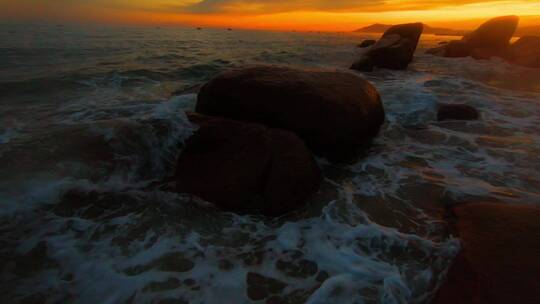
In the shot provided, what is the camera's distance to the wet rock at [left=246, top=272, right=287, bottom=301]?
2.61 meters

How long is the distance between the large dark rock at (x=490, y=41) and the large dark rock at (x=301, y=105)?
2022cm

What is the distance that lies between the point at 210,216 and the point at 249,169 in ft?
2.39

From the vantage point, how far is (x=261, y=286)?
270cm

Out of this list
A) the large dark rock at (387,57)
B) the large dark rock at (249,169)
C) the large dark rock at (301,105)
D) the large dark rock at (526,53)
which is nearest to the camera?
the large dark rock at (249,169)

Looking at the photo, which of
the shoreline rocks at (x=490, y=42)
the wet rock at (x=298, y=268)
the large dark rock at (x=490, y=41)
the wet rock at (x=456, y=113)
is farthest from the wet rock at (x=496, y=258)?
the large dark rock at (x=490, y=41)

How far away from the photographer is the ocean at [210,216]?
268 cm

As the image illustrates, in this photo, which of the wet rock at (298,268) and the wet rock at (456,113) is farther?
the wet rock at (456,113)

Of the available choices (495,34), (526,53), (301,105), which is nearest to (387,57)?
(526,53)

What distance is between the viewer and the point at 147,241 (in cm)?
319

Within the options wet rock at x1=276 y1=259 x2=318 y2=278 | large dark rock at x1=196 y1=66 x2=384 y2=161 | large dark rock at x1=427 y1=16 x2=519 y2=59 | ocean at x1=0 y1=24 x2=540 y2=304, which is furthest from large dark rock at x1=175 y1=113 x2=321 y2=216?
large dark rock at x1=427 y1=16 x2=519 y2=59

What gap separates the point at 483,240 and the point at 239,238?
2336mm

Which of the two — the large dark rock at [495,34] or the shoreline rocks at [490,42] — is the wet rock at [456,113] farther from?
the large dark rock at [495,34]

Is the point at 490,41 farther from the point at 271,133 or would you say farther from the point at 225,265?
the point at 225,265

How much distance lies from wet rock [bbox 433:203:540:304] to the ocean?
172mm
